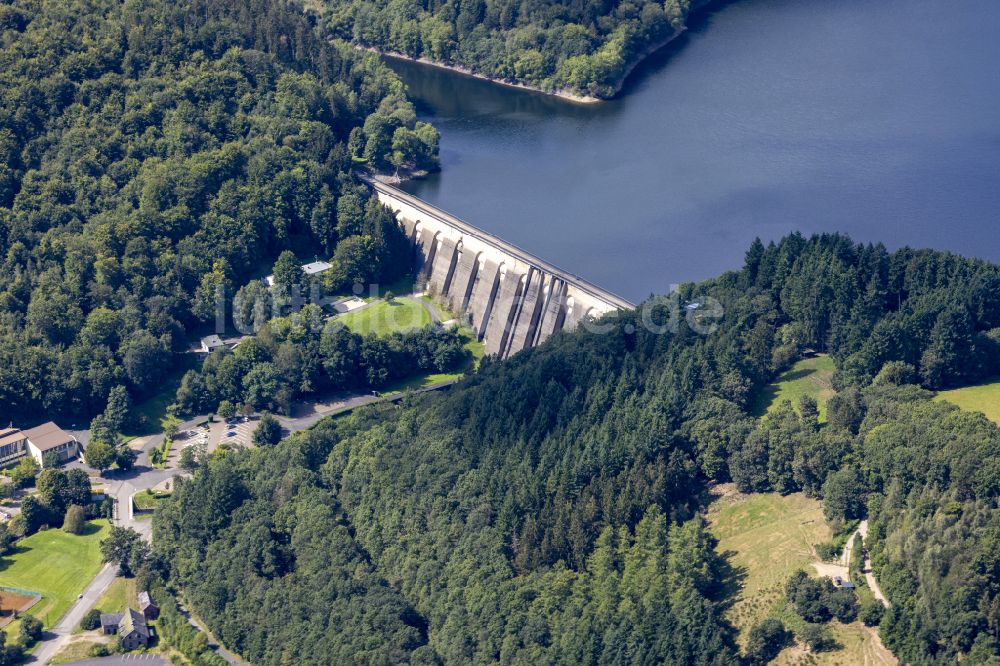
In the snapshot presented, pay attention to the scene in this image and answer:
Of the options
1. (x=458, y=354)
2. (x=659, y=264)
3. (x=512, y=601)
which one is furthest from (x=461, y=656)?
(x=659, y=264)

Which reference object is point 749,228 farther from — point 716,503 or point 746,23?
point 746,23

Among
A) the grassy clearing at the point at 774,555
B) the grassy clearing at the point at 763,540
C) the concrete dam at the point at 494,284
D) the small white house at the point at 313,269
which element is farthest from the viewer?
the small white house at the point at 313,269

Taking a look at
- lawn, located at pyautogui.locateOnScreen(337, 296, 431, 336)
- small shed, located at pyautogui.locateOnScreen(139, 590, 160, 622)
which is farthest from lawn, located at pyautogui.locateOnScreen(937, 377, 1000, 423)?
small shed, located at pyautogui.locateOnScreen(139, 590, 160, 622)

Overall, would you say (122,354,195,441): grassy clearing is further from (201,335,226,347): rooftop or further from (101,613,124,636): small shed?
(101,613,124,636): small shed

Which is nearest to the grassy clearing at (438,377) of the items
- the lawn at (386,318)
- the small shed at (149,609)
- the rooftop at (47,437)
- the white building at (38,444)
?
the lawn at (386,318)

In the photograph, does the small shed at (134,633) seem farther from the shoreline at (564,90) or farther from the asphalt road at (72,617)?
the shoreline at (564,90)

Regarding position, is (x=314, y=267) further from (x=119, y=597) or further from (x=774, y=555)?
(x=774, y=555)
